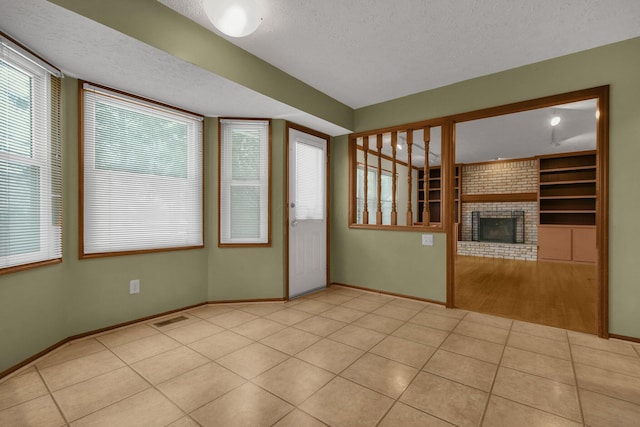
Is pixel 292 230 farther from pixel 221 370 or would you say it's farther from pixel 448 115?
pixel 448 115

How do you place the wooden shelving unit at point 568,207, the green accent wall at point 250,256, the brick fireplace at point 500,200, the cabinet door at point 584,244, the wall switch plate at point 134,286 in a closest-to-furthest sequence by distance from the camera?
1. the wall switch plate at point 134,286
2. the green accent wall at point 250,256
3. the cabinet door at point 584,244
4. the wooden shelving unit at point 568,207
5. the brick fireplace at point 500,200

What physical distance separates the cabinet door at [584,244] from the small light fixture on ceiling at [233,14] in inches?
295

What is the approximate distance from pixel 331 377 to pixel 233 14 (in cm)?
236

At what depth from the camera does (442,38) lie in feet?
7.72

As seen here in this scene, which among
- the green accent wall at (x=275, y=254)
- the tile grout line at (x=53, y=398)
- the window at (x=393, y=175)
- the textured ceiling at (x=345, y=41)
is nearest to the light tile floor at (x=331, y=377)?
the tile grout line at (x=53, y=398)

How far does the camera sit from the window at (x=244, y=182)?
3336 mm

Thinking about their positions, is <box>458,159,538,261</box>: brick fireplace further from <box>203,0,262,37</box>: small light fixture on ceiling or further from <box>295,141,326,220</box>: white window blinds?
<box>203,0,262,37</box>: small light fixture on ceiling

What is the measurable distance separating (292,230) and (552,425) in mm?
2757

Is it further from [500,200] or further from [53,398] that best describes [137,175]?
[500,200]

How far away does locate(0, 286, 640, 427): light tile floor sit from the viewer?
150cm

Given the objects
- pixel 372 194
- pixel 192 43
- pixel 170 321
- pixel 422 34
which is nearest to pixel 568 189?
pixel 372 194

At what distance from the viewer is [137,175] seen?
107 inches

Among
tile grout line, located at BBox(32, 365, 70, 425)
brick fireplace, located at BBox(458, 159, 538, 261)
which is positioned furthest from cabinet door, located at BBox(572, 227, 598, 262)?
tile grout line, located at BBox(32, 365, 70, 425)

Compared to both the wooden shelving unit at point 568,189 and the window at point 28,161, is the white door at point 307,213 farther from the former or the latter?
the wooden shelving unit at point 568,189
